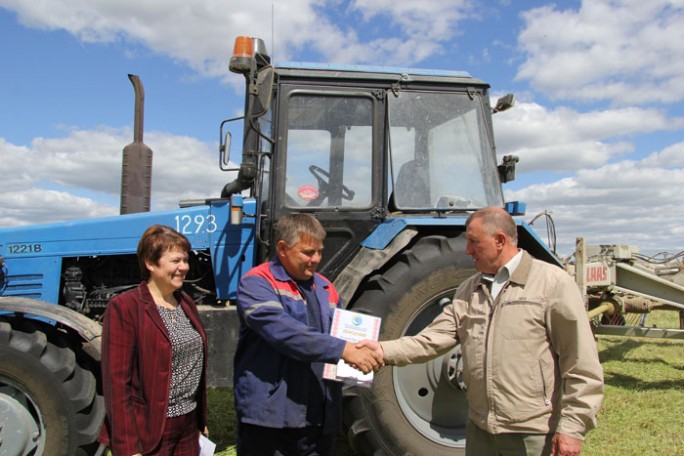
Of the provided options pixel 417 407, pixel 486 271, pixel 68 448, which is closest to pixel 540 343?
pixel 486 271

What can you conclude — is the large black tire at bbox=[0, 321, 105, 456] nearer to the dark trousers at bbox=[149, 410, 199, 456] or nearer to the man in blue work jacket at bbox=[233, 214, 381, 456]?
the dark trousers at bbox=[149, 410, 199, 456]

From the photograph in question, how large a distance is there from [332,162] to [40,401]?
233 centimetres

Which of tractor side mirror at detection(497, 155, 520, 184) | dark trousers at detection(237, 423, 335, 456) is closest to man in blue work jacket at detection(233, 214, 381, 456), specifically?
dark trousers at detection(237, 423, 335, 456)

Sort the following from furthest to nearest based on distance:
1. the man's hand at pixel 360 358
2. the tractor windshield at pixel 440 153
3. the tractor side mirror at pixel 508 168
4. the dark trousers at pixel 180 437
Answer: the tractor side mirror at pixel 508 168
the tractor windshield at pixel 440 153
the man's hand at pixel 360 358
the dark trousers at pixel 180 437

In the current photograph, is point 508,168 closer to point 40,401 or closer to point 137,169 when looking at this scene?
point 137,169

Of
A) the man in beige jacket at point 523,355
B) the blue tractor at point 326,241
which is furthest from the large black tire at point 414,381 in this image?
the man in beige jacket at point 523,355

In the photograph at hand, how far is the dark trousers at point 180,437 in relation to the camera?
2248 mm

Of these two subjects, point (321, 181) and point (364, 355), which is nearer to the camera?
point (364, 355)

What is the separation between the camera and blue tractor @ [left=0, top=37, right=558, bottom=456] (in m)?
3.48

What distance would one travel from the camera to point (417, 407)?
3.96 meters

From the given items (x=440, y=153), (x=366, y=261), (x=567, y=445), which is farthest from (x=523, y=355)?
(x=440, y=153)

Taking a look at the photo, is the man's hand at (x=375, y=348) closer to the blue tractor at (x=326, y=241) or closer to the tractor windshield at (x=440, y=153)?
the blue tractor at (x=326, y=241)

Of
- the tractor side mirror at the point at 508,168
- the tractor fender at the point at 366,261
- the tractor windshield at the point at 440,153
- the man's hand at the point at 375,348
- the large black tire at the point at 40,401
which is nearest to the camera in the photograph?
the man's hand at the point at 375,348

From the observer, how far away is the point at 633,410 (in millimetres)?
5145
